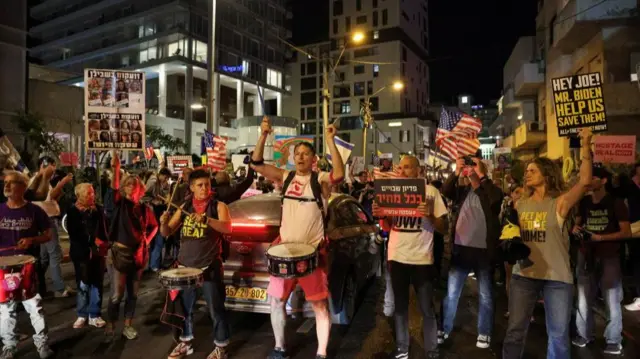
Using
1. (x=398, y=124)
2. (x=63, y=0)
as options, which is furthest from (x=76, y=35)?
(x=398, y=124)

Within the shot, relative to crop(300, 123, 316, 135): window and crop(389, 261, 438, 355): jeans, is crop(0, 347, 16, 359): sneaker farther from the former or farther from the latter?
crop(300, 123, 316, 135): window

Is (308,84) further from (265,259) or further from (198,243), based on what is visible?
(198,243)

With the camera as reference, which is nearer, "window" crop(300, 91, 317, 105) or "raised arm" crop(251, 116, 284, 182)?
"raised arm" crop(251, 116, 284, 182)

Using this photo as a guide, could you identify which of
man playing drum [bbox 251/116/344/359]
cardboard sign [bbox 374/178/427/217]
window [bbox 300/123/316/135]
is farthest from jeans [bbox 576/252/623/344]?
window [bbox 300/123/316/135]

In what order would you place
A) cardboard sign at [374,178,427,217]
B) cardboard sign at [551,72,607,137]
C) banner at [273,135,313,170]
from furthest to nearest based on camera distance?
banner at [273,135,313,170] → cardboard sign at [551,72,607,137] → cardboard sign at [374,178,427,217]

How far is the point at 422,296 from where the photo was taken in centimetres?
467

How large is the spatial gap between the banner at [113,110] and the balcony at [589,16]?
19.3 metres

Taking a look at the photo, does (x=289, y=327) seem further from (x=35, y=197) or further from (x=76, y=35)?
(x=76, y=35)

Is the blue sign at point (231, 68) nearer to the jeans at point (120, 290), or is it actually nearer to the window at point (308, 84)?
the window at point (308, 84)

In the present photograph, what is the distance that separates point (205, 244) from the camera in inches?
193

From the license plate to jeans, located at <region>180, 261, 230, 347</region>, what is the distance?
64 cm

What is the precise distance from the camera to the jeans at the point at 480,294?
5.35 meters

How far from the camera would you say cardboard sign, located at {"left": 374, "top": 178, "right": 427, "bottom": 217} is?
178 inches

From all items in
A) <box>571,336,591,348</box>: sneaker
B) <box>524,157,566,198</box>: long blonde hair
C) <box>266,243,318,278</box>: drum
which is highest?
<box>524,157,566,198</box>: long blonde hair
